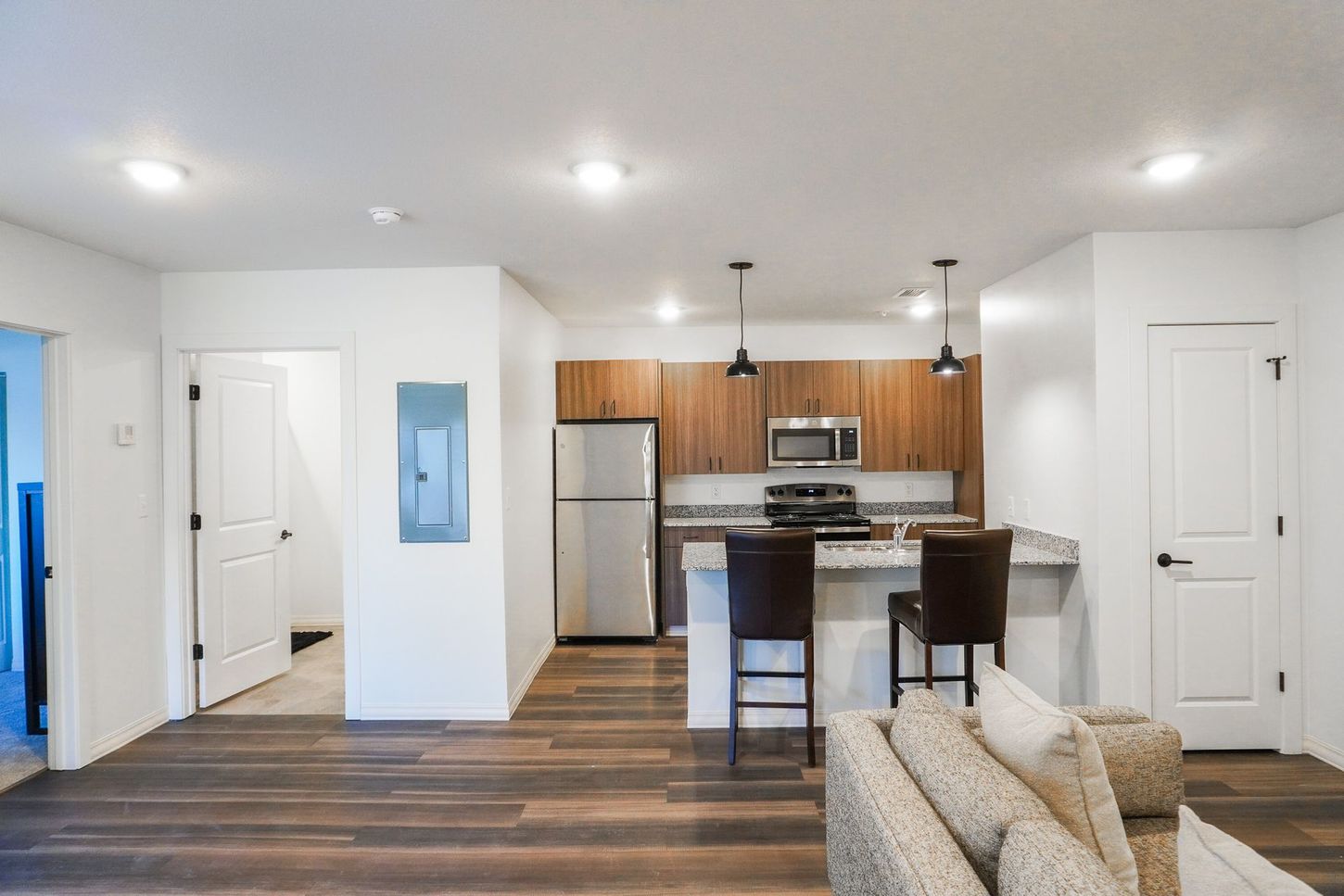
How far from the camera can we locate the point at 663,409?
5656 mm

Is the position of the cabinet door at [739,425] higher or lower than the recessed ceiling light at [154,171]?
lower

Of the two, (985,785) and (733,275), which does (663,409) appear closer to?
(733,275)

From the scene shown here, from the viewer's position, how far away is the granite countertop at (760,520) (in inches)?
216

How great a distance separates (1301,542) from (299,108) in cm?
447

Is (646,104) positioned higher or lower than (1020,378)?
higher

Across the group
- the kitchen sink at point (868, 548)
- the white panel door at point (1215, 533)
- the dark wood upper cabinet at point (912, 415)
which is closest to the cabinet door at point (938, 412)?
the dark wood upper cabinet at point (912, 415)

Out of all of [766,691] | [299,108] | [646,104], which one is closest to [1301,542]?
[766,691]

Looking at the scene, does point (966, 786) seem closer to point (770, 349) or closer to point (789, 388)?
point (789, 388)

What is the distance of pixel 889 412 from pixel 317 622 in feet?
16.9

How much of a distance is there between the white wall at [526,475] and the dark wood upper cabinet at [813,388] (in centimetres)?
182

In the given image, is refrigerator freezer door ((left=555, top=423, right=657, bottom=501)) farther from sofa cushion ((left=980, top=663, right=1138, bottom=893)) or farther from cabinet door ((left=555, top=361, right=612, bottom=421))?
sofa cushion ((left=980, top=663, right=1138, bottom=893))

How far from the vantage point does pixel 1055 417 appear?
3.63 m

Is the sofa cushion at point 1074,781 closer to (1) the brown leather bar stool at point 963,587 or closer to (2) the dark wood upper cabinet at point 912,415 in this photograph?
(1) the brown leather bar stool at point 963,587

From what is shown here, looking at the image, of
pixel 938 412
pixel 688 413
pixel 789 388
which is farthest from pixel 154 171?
pixel 938 412
